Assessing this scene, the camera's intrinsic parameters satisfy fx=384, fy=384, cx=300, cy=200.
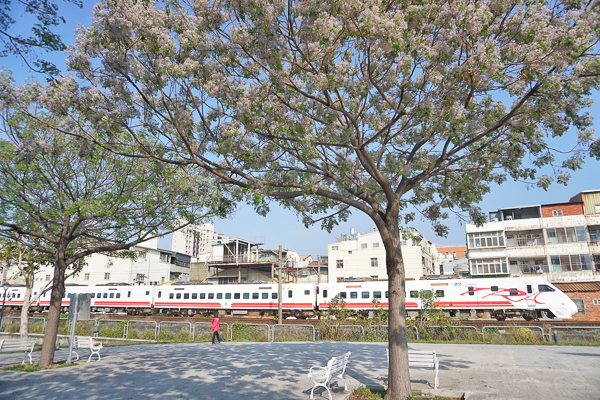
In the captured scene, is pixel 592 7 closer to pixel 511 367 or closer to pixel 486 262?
pixel 511 367

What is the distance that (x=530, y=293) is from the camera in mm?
25719

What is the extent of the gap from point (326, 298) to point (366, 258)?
87.8 ft

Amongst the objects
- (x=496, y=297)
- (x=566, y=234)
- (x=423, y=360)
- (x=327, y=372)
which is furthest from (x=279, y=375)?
(x=566, y=234)

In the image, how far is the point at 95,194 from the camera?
505 inches

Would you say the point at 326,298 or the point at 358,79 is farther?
the point at 326,298

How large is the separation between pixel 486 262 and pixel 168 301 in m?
34.0

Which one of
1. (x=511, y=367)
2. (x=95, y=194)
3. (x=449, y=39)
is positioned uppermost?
(x=449, y=39)

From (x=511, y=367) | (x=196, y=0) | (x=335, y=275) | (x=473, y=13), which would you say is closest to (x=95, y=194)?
(x=196, y=0)

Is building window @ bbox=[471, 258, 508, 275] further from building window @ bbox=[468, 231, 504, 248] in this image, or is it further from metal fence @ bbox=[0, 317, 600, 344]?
metal fence @ bbox=[0, 317, 600, 344]

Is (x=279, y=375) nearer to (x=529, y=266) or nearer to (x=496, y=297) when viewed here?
(x=496, y=297)

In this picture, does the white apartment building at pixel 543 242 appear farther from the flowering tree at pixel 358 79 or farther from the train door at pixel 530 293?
the flowering tree at pixel 358 79

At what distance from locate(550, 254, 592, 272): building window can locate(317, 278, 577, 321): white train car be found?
14.0 m

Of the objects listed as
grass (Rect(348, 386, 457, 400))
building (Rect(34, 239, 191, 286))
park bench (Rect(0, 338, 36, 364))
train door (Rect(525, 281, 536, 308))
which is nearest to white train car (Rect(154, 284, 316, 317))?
train door (Rect(525, 281, 536, 308))

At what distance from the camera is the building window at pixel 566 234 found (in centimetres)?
3791
